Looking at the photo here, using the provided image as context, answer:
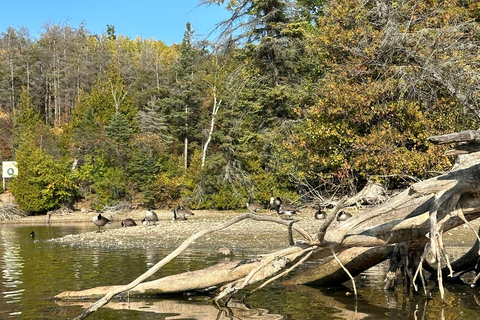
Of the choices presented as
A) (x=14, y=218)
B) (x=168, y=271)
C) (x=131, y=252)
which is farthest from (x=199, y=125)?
(x=168, y=271)

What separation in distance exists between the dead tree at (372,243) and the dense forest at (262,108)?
1991mm

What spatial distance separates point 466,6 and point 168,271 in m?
16.0

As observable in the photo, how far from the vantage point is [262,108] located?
33688 millimetres

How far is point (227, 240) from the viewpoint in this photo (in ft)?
→ 65.4

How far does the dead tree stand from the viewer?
743cm

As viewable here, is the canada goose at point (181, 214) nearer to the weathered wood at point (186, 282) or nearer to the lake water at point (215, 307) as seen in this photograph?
the lake water at point (215, 307)

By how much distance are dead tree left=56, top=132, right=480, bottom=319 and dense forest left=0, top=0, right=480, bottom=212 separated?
1.99 meters

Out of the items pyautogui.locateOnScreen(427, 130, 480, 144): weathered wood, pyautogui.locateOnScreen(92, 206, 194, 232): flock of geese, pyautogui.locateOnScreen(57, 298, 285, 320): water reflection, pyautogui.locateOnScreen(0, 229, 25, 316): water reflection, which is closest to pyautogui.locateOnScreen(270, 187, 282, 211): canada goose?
pyautogui.locateOnScreen(92, 206, 194, 232): flock of geese

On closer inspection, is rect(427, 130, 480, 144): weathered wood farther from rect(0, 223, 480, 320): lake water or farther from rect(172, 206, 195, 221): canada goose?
rect(172, 206, 195, 221): canada goose

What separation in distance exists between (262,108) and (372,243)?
1005 inches

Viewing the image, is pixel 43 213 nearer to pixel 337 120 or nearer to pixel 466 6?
pixel 337 120

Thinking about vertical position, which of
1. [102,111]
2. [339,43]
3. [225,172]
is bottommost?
[225,172]

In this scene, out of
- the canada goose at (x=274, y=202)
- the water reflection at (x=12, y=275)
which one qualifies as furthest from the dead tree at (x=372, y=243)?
the canada goose at (x=274, y=202)

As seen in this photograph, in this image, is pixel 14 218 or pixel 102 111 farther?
pixel 102 111
